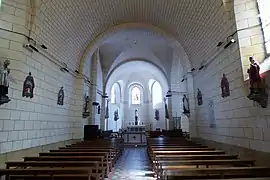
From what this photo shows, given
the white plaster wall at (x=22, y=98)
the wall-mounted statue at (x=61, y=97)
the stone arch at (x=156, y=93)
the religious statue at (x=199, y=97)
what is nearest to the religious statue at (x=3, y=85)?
the white plaster wall at (x=22, y=98)

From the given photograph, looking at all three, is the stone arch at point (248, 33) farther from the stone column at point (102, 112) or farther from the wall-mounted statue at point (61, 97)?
Result: the stone column at point (102, 112)

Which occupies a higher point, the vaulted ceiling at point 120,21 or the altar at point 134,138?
the vaulted ceiling at point 120,21

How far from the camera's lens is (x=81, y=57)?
9242 millimetres

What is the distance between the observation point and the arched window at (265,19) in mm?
4323

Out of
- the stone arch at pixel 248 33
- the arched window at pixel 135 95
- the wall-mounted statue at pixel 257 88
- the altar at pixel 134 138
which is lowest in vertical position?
the altar at pixel 134 138

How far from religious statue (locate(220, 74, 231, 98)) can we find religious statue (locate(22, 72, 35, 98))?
5306mm

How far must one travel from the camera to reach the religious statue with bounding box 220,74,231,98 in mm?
5453

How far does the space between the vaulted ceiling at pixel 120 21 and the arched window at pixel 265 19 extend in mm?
999

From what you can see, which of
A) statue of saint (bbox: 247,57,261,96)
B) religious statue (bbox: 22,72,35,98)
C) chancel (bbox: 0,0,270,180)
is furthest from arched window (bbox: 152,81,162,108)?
statue of saint (bbox: 247,57,261,96)

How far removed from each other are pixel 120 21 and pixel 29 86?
18.7ft

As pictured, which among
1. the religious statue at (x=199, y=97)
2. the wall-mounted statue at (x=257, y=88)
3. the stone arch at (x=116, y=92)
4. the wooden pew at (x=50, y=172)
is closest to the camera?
the wooden pew at (x=50, y=172)

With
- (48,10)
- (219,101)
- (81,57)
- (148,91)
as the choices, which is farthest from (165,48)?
(148,91)

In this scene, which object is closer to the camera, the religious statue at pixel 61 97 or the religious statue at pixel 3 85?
the religious statue at pixel 3 85

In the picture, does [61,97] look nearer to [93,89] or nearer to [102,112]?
[93,89]
